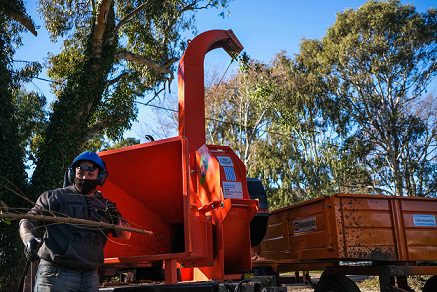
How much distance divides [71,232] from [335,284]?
498cm

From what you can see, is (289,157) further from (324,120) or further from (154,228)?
(154,228)

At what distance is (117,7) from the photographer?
15.9 meters

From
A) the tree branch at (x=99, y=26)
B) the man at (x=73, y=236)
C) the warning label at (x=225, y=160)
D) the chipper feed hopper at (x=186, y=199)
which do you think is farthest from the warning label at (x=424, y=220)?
the tree branch at (x=99, y=26)

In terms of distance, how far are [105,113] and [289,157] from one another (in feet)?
49.6

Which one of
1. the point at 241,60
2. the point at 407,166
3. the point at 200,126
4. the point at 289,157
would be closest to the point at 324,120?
the point at 289,157

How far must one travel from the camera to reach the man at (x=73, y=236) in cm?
316

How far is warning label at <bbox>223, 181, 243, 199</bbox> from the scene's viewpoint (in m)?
4.94

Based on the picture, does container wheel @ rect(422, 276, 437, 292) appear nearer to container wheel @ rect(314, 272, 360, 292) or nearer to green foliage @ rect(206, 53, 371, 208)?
container wheel @ rect(314, 272, 360, 292)

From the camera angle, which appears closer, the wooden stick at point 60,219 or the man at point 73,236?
the wooden stick at point 60,219

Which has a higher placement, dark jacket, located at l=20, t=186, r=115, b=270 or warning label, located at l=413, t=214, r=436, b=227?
warning label, located at l=413, t=214, r=436, b=227

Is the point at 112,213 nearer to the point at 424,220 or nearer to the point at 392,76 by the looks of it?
the point at 424,220

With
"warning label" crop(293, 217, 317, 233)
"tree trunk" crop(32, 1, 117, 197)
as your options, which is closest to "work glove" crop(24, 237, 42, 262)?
"warning label" crop(293, 217, 317, 233)

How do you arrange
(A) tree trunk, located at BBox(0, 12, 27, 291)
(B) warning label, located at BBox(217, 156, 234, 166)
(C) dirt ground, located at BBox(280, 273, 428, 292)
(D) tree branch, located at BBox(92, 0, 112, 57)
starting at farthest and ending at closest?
(D) tree branch, located at BBox(92, 0, 112, 57)
(A) tree trunk, located at BBox(0, 12, 27, 291)
(C) dirt ground, located at BBox(280, 273, 428, 292)
(B) warning label, located at BBox(217, 156, 234, 166)

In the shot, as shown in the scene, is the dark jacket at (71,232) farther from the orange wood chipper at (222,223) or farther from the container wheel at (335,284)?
the container wheel at (335,284)
